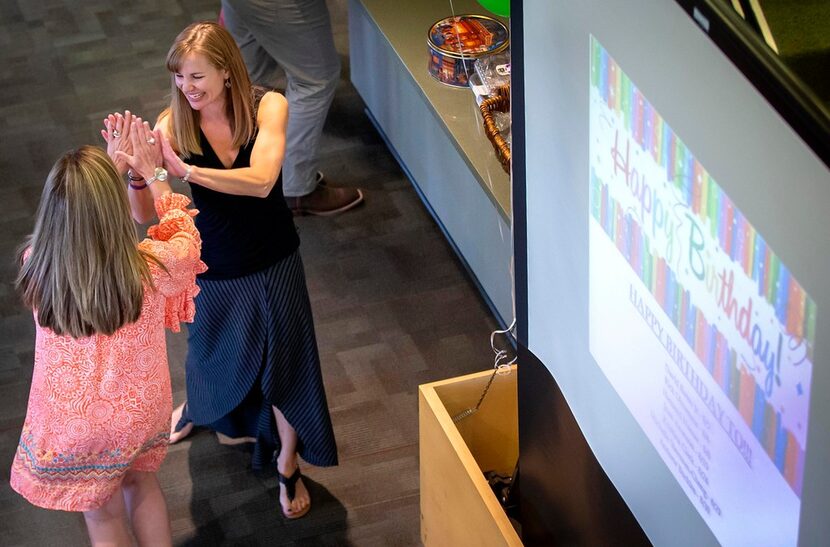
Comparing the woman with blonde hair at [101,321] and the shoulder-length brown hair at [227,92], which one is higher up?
the shoulder-length brown hair at [227,92]

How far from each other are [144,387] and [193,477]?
2.71ft

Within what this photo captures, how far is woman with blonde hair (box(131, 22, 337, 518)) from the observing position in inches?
108

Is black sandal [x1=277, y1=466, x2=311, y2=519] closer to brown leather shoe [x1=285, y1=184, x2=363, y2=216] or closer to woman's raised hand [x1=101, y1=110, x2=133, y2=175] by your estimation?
woman's raised hand [x1=101, y1=110, x2=133, y2=175]

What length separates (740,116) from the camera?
1.38 meters

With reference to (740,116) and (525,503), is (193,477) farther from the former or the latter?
(740,116)

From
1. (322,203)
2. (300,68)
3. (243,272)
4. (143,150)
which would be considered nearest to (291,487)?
(243,272)

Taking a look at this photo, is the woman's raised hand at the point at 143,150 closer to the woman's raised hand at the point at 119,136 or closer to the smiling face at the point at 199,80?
the woman's raised hand at the point at 119,136

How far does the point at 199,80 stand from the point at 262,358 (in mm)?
746

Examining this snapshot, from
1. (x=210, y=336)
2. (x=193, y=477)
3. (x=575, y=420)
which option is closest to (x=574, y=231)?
(x=575, y=420)

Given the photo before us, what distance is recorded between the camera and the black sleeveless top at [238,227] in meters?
2.82

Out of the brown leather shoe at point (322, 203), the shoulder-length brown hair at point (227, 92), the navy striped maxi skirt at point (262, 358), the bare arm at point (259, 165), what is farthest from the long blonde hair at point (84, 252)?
the brown leather shoe at point (322, 203)

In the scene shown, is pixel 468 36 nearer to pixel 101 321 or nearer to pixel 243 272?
pixel 243 272

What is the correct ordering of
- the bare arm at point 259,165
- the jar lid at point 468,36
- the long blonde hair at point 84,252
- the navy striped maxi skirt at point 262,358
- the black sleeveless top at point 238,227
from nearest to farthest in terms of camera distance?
the long blonde hair at point 84,252
the bare arm at point 259,165
the black sleeveless top at point 238,227
the navy striped maxi skirt at point 262,358
the jar lid at point 468,36

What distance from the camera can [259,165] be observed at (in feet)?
9.08
